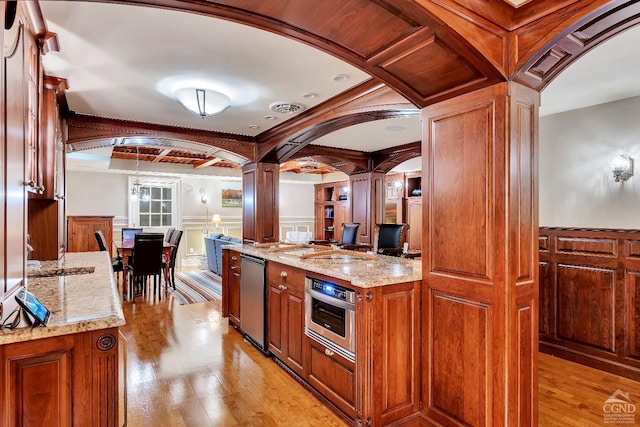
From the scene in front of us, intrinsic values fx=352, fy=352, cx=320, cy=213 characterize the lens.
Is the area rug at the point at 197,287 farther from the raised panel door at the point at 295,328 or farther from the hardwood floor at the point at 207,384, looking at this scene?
the raised panel door at the point at 295,328

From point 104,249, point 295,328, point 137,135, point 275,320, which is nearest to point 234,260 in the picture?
point 275,320

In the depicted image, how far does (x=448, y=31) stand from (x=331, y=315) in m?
1.77

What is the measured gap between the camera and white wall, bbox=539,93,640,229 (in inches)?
119

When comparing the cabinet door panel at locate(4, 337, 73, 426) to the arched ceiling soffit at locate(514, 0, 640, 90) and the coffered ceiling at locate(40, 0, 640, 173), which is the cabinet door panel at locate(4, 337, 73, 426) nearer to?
the coffered ceiling at locate(40, 0, 640, 173)

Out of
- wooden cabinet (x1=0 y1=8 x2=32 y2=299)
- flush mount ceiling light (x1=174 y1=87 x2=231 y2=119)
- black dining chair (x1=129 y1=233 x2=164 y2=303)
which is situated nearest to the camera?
wooden cabinet (x1=0 y1=8 x2=32 y2=299)

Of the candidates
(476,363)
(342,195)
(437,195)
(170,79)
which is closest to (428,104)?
(437,195)

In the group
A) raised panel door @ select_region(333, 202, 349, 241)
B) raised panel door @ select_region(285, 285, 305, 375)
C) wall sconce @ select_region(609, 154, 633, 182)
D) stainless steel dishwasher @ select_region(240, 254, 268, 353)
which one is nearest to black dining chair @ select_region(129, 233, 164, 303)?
stainless steel dishwasher @ select_region(240, 254, 268, 353)

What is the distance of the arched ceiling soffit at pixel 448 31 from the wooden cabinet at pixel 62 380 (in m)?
1.38

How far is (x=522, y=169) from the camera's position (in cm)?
189

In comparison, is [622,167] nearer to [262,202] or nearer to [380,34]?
[380,34]

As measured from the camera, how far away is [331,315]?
236 cm

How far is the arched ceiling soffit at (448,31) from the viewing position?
149 cm

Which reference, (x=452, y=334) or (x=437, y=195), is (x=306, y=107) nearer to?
(x=437, y=195)

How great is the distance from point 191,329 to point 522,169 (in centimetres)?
367
